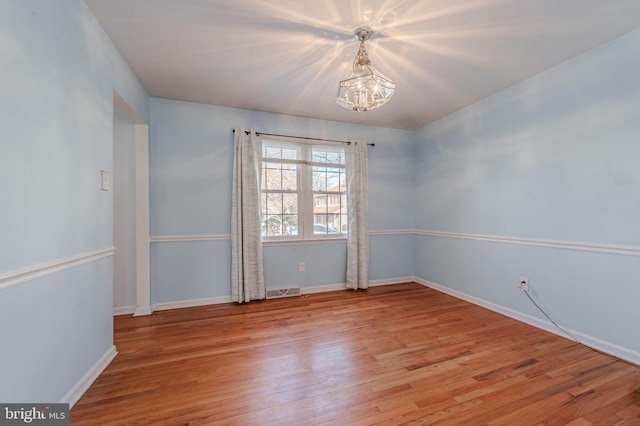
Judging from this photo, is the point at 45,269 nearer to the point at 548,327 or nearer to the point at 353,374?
the point at 353,374

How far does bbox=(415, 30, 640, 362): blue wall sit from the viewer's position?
6.72ft

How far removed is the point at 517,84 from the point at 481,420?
10.3ft

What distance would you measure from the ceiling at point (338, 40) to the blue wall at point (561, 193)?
1.01ft

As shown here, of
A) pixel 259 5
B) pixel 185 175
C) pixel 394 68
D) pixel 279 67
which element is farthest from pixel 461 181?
pixel 185 175

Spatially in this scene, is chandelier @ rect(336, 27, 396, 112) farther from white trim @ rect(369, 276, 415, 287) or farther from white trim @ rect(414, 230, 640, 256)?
white trim @ rect(369, 276, 415, 287)

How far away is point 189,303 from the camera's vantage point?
3201 mm

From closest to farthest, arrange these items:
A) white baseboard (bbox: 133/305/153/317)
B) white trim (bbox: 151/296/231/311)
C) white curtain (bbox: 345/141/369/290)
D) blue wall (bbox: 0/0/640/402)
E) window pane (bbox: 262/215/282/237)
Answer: blue wall (bbox: 0/0/640/402) < white baseboard (bbox: 133/305/153/317) < white trim (bbox: 151/296/231/311) < window pane (bbox: 262/215/282/237) < white curtain (bbox: 345/141/369/290)

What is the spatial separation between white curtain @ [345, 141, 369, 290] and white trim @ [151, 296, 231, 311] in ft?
5.83

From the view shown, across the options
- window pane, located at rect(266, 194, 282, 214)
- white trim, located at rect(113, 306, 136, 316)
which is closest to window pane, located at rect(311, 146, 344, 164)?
window pane, located at rect(266, 194, 282, 214)

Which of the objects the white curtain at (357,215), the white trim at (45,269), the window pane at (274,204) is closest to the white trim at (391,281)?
the white curtain at (357,215)

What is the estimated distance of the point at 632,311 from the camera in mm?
2008

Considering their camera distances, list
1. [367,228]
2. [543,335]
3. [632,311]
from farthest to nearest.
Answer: [367,228] → [543,335] → [632,311]

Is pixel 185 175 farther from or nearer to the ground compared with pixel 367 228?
farther from the ground

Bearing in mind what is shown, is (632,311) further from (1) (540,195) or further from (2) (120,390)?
(2) (120,390)
